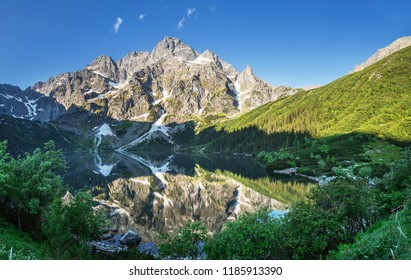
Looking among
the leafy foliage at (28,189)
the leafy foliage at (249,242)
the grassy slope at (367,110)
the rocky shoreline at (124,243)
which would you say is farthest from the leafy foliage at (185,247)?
the grassy slope at (367,110)

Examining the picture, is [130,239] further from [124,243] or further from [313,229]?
[313,229]

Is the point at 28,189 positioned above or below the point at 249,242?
above

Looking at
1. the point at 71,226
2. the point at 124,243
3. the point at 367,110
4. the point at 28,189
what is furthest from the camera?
the point at 367,110

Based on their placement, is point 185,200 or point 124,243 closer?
point 124,243

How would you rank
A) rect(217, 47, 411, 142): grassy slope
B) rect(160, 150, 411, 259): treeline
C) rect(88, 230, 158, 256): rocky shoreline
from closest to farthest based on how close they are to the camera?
rect(160, 150, 411, 259): treeline < rect(88, 230, 158, 256): rocky shoreline < rect(217, 47, 411, 142): grassy slope

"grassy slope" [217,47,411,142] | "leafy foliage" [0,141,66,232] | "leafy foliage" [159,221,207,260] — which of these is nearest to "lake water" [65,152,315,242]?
"leafy foliage" [159,221,207,260]

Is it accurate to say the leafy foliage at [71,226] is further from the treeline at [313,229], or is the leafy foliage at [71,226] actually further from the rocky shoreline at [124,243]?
the rocky shoreline at [124,243]

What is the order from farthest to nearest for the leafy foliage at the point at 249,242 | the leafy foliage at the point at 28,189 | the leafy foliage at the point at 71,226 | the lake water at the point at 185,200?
the lake water at the point at 185,200 < the leafy foliage at the point at 28,189 < the leafy foliage at the point at 71,226 < the leafy foliage at the point at 249,242

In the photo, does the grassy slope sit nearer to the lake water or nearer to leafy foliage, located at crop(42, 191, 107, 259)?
the lake water

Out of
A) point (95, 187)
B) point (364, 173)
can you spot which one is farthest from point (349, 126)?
point (95, 187)

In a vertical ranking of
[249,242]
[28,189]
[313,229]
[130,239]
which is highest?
[28,189]

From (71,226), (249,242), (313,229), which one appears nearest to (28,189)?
(71,226)

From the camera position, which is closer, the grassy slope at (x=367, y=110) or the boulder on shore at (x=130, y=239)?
the boulder on shore at (x=130, y=239)
